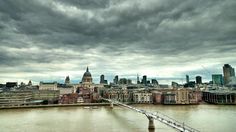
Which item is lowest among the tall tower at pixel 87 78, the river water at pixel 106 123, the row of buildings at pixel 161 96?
the river water at pixel 106 123

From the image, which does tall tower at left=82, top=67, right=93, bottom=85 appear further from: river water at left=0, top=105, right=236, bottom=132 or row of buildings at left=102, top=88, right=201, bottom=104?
river water at left=0, top=105, right=236, bottom=132

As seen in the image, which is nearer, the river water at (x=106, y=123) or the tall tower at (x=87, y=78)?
the river water at (x=106, y=123)

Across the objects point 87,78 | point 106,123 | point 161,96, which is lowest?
point 106,123

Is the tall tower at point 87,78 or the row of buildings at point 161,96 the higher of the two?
the tall tower at point 87,78

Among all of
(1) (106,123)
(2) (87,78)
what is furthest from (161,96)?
(2) (87,78)

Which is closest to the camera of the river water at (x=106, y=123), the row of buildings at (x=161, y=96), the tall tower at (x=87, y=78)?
the river water at (x=106, y=123)

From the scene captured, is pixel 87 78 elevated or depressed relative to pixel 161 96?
elevated

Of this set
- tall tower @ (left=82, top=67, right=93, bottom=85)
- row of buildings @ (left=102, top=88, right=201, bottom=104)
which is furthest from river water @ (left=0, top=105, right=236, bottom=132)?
tall tower @ (left=82, top=67, right=93, bottom=85)

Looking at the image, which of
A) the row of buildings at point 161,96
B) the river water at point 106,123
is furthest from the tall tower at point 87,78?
the river water at point 106,123

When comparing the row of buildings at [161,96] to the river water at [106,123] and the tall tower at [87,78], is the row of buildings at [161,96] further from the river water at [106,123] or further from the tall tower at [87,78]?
the tall tower at [87,78]

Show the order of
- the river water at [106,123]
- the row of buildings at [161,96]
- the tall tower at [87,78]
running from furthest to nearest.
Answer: the tall tower at [87,78] < the row of buildings at [161,96] < the river water at [106,123]

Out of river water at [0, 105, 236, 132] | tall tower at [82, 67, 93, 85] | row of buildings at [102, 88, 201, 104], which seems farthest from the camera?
tall tower at [82, 67, 93, 85]

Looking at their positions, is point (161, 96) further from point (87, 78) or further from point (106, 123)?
point (87, 78)

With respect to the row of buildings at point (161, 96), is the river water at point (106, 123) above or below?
below
